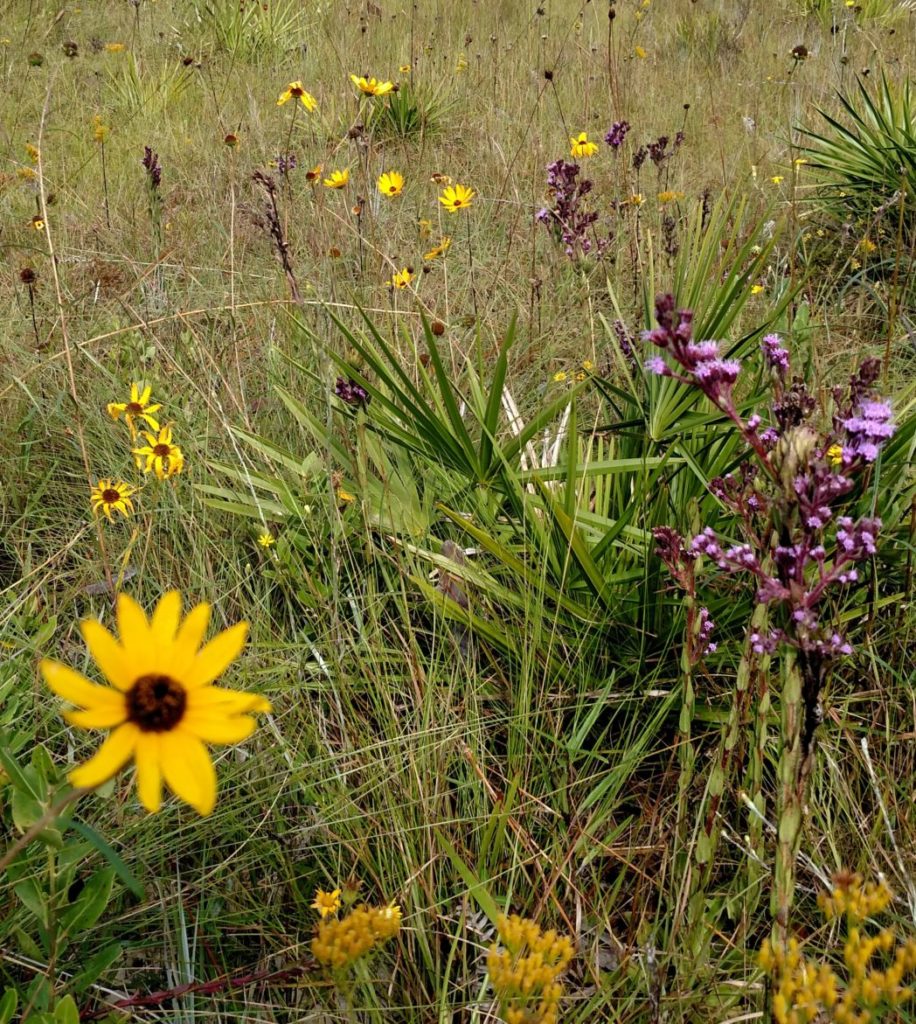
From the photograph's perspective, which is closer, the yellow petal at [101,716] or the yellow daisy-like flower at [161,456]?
the yellow petal at [101,716]

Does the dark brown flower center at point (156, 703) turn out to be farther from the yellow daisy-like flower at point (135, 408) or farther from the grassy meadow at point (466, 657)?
the yellow daisy-like flower at point (135, 408)

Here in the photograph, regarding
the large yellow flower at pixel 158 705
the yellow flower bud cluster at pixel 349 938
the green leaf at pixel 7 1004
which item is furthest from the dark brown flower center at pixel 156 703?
the green leaf at pixel 7 1004

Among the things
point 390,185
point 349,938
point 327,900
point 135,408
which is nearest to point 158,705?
point 349,938

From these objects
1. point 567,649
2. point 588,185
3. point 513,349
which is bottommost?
point 567,649

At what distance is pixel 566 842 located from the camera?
1.15m

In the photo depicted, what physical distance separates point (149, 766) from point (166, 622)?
0.11 meters

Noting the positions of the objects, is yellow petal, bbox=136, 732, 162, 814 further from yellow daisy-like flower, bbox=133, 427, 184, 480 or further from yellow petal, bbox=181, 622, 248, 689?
yellow daisy-like flower, bbox=133, 427, 184, 480

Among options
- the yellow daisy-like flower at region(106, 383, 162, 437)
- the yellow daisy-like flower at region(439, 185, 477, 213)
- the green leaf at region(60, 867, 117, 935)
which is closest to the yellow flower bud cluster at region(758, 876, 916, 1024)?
the green leaf at region(60, 867, 117, 935)

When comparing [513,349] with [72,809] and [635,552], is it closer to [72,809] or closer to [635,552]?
[635,552]

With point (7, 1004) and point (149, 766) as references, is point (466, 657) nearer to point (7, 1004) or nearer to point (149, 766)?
point (7, 1004)

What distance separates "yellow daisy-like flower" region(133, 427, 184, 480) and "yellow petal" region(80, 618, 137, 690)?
1131 millimetres

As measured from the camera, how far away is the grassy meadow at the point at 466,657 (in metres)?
0.81

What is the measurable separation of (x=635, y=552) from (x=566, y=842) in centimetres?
52

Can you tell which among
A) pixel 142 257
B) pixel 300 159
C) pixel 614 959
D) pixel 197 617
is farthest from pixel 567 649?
pixel 300 159
